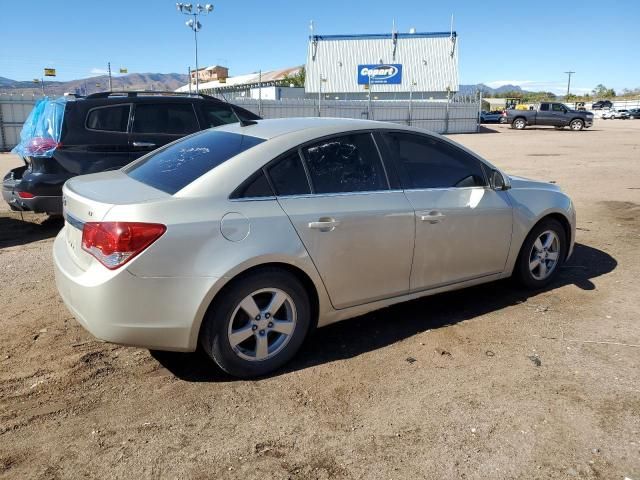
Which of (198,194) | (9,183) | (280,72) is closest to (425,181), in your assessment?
Result: (198,194)

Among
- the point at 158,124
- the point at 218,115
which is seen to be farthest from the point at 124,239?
the point at 218,115

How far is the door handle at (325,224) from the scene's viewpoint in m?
3.46

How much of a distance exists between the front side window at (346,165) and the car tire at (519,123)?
125 ft

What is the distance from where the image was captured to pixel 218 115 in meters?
7.61

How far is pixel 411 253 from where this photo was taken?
3.94 metres

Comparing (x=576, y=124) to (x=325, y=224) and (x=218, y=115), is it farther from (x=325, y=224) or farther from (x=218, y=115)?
(x=325, y=224)

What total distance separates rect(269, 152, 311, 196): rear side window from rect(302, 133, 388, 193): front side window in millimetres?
68

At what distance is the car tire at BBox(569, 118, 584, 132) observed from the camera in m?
36.1

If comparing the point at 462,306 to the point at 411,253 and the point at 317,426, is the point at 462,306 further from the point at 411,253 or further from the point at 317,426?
the point at 317,426

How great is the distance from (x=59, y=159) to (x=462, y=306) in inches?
193

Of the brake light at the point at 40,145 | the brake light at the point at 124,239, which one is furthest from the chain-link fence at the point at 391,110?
the brake light at the point at 124,239

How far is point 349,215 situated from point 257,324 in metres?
0.93

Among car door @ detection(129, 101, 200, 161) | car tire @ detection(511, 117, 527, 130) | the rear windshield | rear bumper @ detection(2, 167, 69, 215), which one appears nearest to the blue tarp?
rear bumper @ detection(2, 167, 69, 215)

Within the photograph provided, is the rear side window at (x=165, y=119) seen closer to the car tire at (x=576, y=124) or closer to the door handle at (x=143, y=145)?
the door handle at (x=143, y=145)
